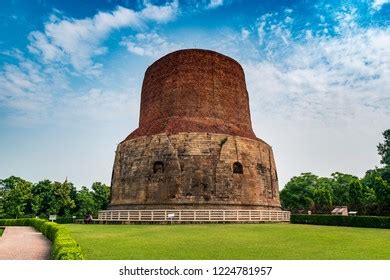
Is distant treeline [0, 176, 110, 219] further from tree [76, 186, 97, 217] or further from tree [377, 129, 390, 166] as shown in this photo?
tree [377, 129, 390, 166]

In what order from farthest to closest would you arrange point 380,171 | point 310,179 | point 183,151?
point 310,179 < point 380,171 < point 183,151

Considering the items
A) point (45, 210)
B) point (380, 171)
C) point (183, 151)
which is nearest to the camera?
point (183, 151)

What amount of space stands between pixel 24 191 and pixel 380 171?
40.1 meters

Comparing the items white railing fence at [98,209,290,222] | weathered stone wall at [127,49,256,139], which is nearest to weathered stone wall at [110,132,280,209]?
weathered stone wall at [127,49,256,139]

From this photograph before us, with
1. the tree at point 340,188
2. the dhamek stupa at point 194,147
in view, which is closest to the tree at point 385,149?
the tree at point 340,188

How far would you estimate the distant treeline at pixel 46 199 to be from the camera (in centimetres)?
3478

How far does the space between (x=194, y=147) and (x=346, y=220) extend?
943 cm

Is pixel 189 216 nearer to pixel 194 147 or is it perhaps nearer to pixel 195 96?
pixel 194 147

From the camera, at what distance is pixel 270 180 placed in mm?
24203

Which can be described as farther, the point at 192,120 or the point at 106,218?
the point at 192,120

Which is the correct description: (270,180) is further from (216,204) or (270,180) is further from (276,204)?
(216,204)
